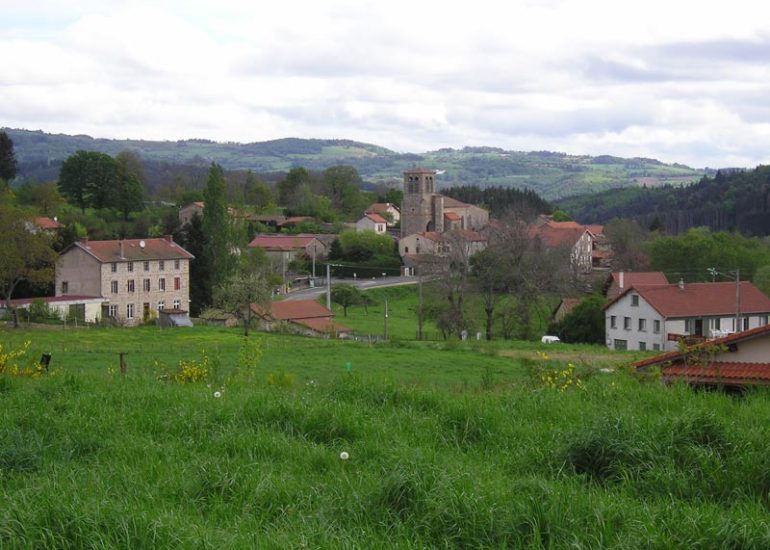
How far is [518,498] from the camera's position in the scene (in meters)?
6.48

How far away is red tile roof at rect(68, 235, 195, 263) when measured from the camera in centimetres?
5516

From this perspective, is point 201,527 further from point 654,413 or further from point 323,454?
point 654,413

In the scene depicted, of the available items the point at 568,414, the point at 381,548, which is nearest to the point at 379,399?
the point at 568,414

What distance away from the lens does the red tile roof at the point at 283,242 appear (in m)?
86.8

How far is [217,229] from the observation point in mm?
58375

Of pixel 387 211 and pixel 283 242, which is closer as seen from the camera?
pixel 283 242

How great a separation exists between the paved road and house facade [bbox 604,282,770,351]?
26476 millimetres

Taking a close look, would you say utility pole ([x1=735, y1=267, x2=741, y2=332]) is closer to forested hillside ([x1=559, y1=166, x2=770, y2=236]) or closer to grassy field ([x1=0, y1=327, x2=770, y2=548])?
grassy field ([x1=0, y1=327, x2=770, y2=548])

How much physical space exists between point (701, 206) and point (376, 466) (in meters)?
149

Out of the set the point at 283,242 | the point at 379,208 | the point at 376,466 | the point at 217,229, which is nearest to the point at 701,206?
the point at 379,208

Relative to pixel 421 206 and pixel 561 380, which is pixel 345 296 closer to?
pixel 421 206

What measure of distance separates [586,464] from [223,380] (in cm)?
671

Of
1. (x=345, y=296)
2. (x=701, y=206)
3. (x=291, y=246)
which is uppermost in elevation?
(x=701, y=206)

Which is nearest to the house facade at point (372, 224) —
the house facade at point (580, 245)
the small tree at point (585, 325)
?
the house facade at point (580, 245)
